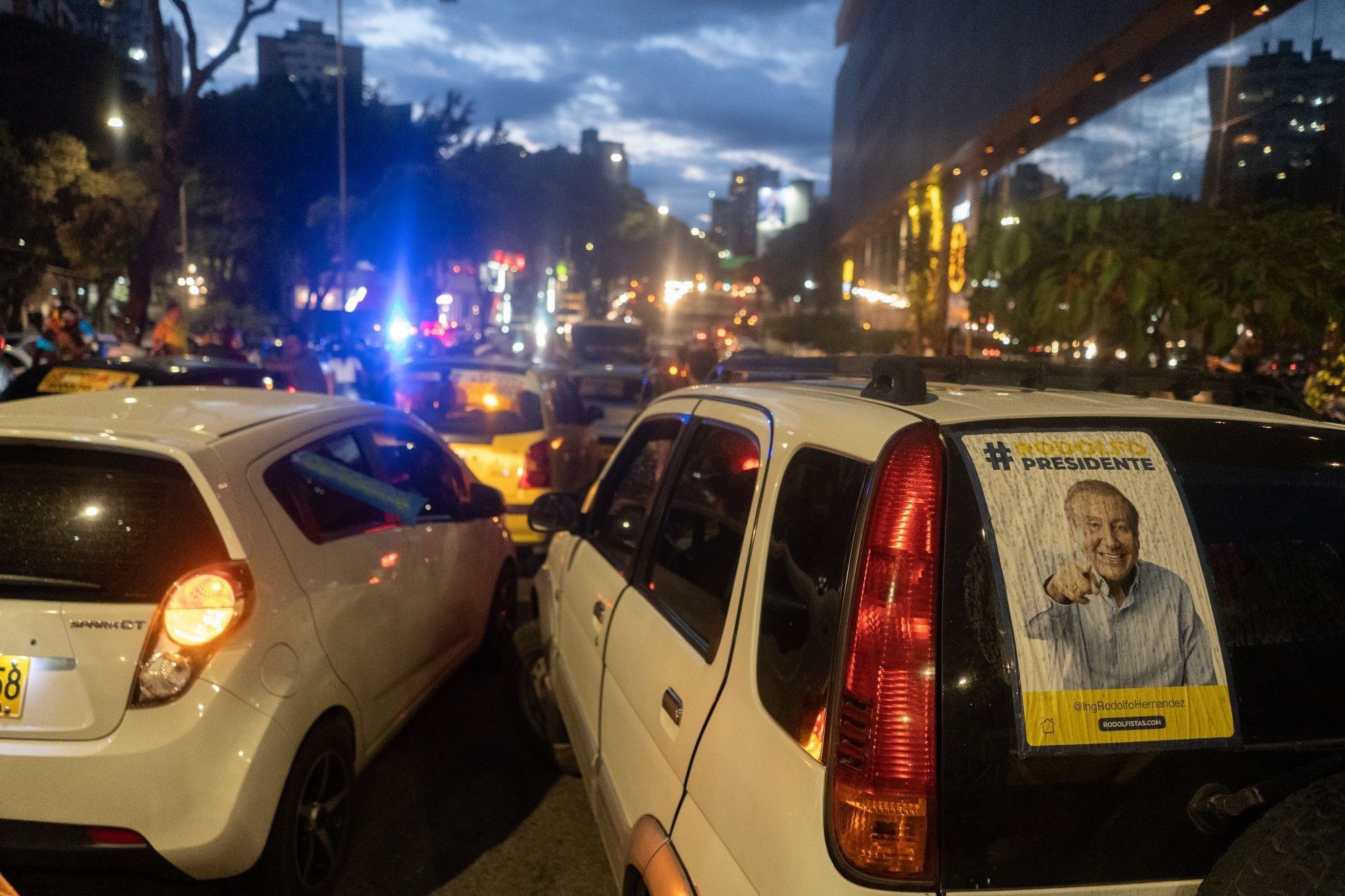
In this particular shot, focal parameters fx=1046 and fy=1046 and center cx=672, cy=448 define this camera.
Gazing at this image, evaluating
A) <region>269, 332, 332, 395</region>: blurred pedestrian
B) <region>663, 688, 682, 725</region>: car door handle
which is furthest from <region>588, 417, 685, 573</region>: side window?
<region>269, 332, 332, 395</region>: blurred pedestrian

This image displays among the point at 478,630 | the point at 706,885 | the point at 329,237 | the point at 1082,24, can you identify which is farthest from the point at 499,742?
the point at 329,237

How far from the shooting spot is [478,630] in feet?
17.6

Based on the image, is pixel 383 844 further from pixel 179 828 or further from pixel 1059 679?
pixel 1059 679

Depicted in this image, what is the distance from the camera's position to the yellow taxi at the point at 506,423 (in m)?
8.30

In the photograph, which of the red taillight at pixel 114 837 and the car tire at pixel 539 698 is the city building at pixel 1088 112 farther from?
the red taillight at pixel 114 837

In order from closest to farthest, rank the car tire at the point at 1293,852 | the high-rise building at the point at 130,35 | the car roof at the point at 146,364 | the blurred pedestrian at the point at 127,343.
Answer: the car tire at the point at 1293,852 < the car roof at the point at 146,364 < the blurred pedestrian at the point at 127,343 < the high-rise building at the point at 130,35

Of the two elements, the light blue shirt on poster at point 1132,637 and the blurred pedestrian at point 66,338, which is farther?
the blurred pedestrian at point 66,338

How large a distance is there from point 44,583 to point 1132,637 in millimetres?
2862

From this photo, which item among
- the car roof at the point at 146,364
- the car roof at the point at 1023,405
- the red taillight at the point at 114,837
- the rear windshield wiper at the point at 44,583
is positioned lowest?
the red taillight at the point at 114,837

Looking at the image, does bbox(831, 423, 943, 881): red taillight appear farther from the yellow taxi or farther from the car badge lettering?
the yellow taxi

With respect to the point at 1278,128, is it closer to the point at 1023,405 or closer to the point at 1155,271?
the point at 1155,271

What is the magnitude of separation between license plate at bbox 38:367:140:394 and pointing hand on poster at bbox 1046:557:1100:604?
6625 mm

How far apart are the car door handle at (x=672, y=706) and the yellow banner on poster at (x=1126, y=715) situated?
0.88 metres

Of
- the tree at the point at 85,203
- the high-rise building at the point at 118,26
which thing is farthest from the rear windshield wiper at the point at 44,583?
the high-rise building at the point at 118,26
